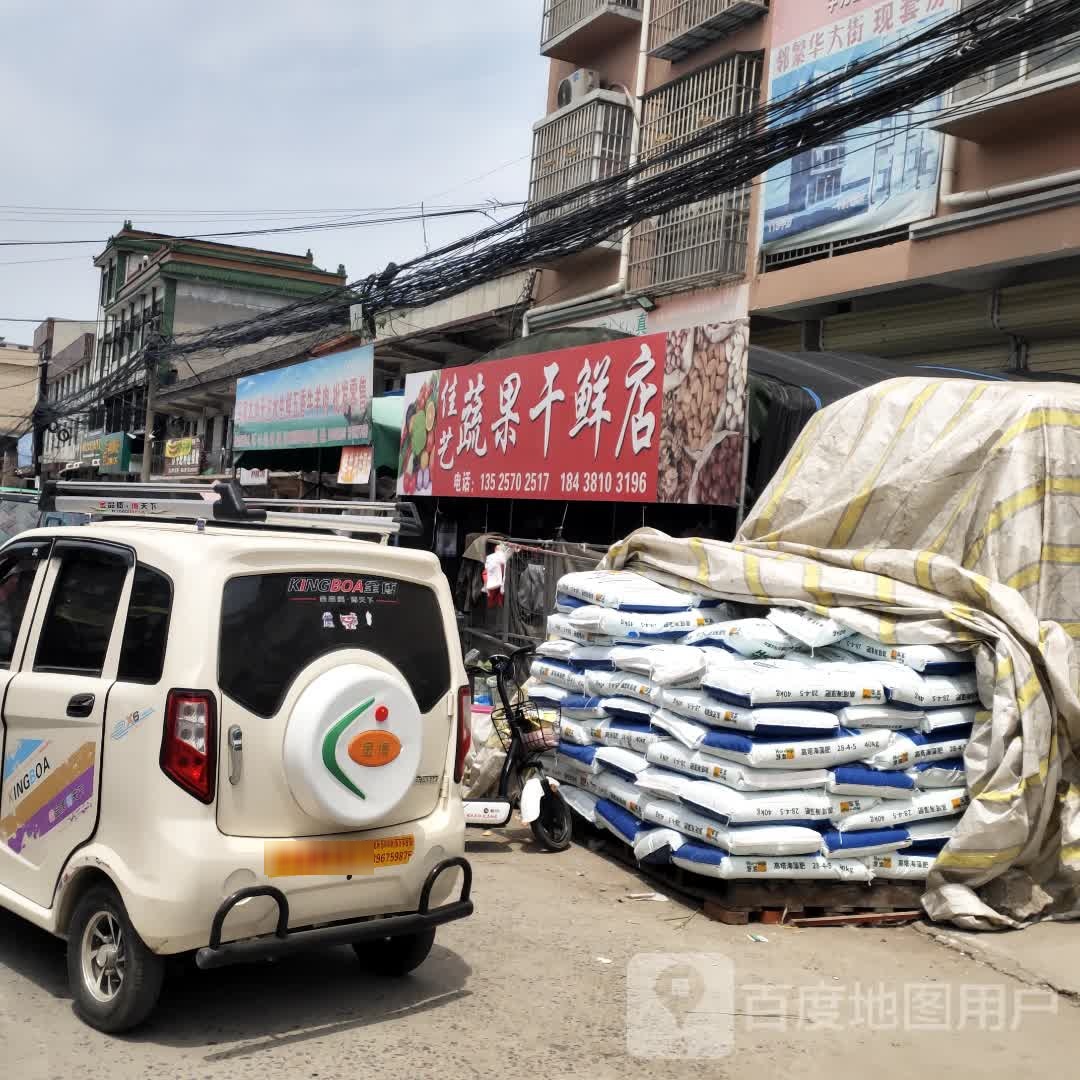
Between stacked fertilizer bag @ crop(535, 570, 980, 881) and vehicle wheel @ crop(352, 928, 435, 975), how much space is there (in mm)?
1718

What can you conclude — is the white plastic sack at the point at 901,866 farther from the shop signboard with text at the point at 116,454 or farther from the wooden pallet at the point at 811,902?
the shop signboard with text at the point at 116,454

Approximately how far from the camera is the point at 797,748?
591 centimetres

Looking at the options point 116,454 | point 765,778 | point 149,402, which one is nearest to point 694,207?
point 765,778

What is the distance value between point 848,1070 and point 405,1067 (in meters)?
1.58

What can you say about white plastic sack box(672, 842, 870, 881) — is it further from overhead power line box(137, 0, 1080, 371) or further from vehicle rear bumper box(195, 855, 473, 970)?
overhead power line box(137, 0, 1080, 371)

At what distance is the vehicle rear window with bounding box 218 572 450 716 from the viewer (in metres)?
4.23

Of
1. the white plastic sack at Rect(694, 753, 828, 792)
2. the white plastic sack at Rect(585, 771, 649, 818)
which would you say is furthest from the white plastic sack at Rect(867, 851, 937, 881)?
the white plastic sack at Rect(585, 771, 649, 818)

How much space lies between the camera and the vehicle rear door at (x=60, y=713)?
4.41m

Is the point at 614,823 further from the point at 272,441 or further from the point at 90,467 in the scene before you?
the point at 90,467

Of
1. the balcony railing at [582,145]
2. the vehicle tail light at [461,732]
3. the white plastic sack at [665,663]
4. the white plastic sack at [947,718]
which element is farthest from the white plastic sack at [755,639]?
the balcony railing at [582,145]

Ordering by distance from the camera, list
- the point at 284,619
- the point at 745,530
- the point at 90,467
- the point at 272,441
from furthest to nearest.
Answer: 1. the point at 90,467
2. the point at 272,441
3. the point at 745,530
4. the point at 284,619

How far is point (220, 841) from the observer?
406cm

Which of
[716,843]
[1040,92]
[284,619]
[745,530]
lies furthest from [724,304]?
[284,619]

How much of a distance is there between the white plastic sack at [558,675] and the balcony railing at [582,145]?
9.96m
